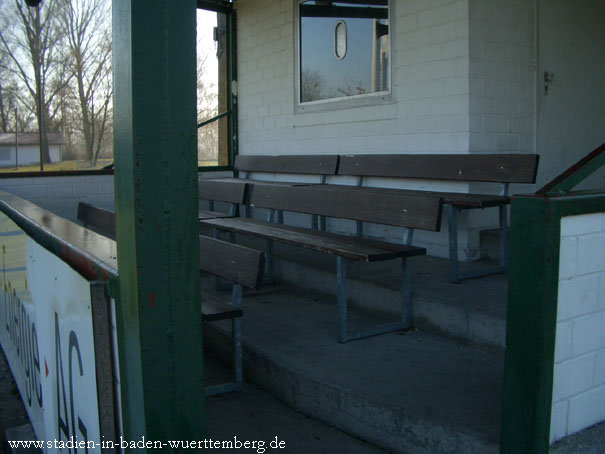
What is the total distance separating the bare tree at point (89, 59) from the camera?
350 centimetres

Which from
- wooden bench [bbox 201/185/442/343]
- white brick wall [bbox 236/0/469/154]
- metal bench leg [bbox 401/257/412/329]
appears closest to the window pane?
white brick wall [bbox 236/0/469/154]

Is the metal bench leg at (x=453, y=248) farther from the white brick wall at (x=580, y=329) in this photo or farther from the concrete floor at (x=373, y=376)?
the white brick wall at (x=580, y=329)

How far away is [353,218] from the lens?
3.78 meters

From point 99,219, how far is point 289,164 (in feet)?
6.44

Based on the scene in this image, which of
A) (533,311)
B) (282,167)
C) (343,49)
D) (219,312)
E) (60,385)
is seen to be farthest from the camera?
(282,167)

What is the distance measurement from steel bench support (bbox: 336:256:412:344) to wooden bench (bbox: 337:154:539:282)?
19.4 inches

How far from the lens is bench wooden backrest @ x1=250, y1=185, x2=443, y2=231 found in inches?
128

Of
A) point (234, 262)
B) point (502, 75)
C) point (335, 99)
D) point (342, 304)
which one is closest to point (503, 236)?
point (502, 75)

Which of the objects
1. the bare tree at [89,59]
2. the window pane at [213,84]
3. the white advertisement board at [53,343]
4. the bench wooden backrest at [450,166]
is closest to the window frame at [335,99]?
the bench wooden backrest at [450,166]

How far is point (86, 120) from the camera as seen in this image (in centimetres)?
526

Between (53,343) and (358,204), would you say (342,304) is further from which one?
(53,343)

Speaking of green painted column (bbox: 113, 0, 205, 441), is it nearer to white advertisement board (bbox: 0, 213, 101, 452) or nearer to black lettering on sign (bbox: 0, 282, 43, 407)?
white advertisement board (bbox: 0, 213, 101, 452)

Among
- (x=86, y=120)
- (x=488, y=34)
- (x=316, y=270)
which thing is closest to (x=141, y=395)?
(x=316, y=270)

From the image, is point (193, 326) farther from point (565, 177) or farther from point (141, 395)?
point (565, 177)
